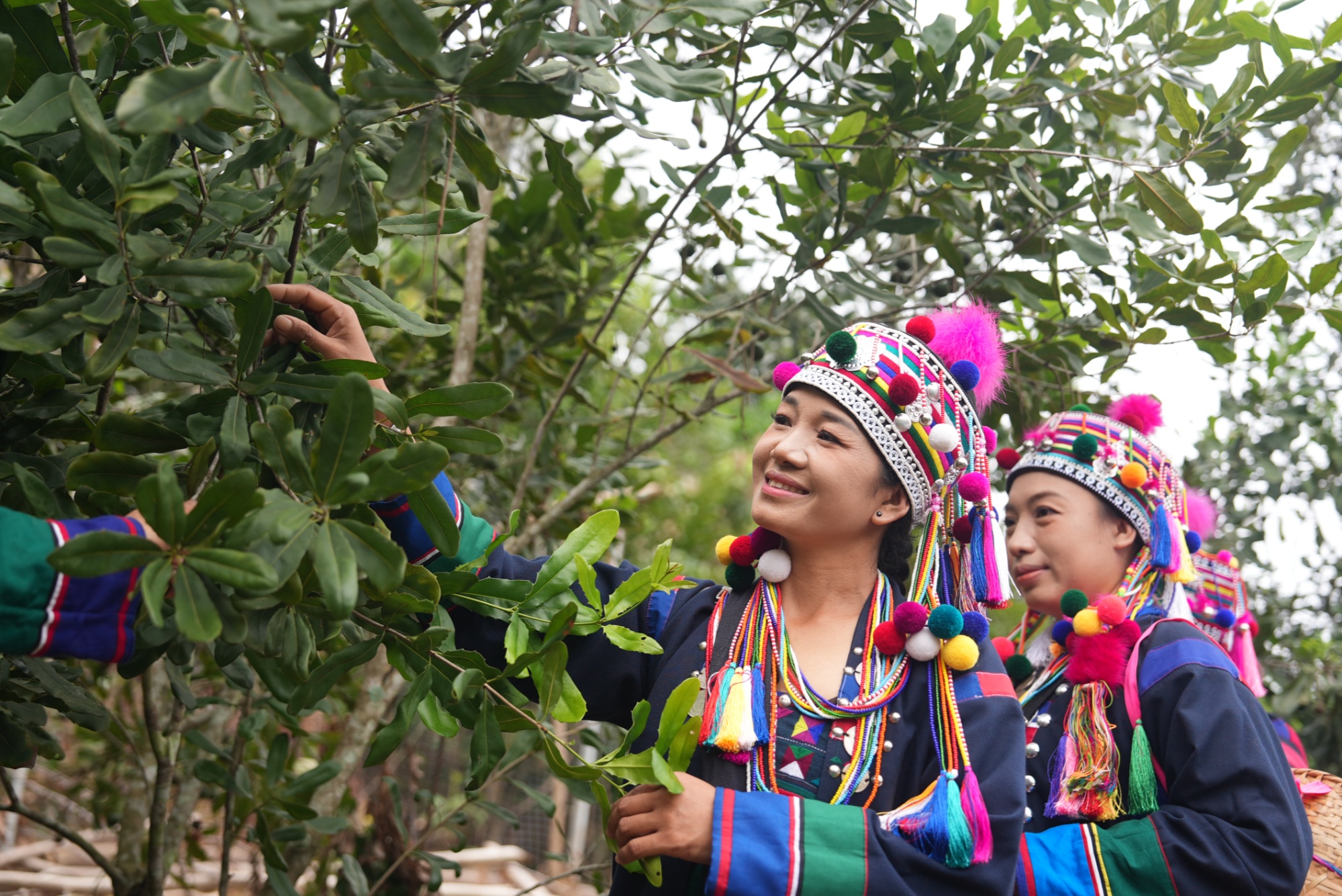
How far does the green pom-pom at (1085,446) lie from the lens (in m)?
2.44

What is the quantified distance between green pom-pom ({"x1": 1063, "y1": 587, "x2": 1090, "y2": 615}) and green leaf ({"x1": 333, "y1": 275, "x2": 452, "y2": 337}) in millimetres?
1521

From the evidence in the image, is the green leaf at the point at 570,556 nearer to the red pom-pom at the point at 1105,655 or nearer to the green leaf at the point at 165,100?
the green leaf at the point at 165,100

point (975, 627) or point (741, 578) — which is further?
point (741, 578)

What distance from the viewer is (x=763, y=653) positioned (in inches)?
70.1

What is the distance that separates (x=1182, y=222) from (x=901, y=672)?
0.97m

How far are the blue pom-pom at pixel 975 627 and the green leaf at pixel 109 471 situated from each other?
125cm

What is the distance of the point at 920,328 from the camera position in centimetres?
199

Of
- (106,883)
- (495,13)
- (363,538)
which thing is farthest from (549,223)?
(106,883)

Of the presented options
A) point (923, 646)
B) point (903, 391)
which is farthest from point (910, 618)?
point (903, 391)

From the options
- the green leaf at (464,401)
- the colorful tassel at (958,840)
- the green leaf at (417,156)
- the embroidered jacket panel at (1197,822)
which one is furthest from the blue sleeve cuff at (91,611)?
the embroidered jacket panel at (1197,822)

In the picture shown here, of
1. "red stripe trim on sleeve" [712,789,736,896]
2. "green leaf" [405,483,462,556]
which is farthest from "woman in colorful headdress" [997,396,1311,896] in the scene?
"green leaf" [405,483,462,556]

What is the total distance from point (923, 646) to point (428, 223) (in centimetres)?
103

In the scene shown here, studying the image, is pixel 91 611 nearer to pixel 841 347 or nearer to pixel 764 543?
pixel 764 543

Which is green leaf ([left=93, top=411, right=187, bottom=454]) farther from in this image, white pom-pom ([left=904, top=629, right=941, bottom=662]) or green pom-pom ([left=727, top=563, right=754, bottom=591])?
white pom-pom ([left=904, top=629, right=941, bottom=662])
